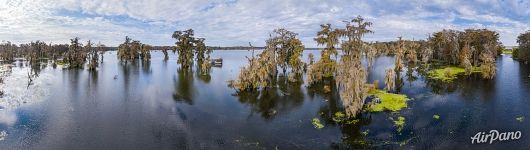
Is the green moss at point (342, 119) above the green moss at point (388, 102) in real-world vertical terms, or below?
below

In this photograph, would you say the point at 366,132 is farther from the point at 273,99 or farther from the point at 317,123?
the point at 273,99

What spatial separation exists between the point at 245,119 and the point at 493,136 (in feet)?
79.1

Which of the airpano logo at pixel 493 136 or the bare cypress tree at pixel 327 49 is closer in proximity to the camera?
the airpano logo at pixel 493 136

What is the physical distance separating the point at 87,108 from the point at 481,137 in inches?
1735

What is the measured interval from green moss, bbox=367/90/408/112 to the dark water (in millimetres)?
1743

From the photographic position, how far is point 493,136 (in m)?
35.4

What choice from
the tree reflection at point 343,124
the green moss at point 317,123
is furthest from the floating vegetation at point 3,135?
the tree reflection at point 343,124

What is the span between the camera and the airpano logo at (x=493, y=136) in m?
34.0

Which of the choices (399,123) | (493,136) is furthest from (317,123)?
(493,136)

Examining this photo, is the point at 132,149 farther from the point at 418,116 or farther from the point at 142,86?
the point at 142,86

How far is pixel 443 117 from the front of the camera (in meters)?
43.0

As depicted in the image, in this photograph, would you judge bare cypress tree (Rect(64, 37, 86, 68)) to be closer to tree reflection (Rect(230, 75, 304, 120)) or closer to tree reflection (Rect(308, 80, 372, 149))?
tree reflection (Rect(230, 75, 304, 120))

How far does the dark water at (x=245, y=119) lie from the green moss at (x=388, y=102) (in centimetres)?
174

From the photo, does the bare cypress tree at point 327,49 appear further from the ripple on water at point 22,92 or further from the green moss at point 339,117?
the ripple on water at point 22,92
